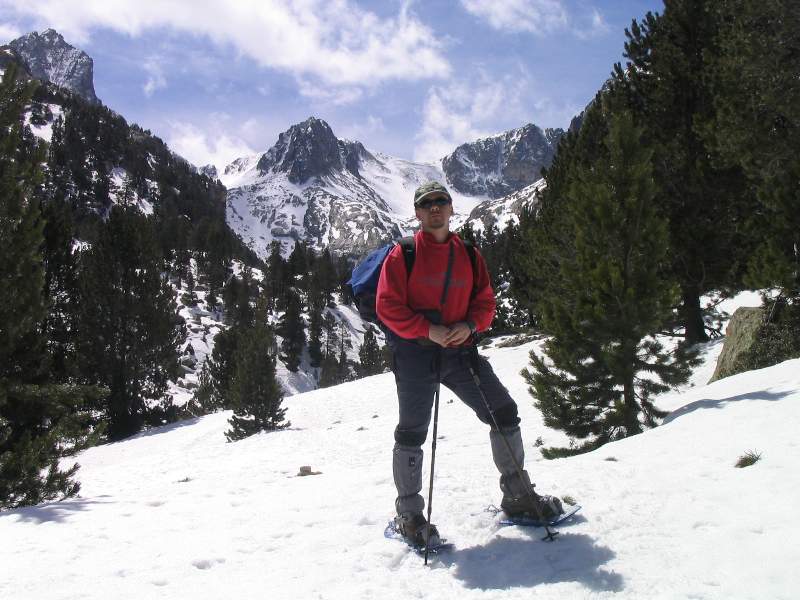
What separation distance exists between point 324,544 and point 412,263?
2225mm

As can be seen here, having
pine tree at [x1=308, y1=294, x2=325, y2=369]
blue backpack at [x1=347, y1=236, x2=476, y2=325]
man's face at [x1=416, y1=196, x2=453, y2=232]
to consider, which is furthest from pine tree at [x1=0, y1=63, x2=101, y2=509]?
pine tree at [x1=308, y1=294, x2=325, y2=369]

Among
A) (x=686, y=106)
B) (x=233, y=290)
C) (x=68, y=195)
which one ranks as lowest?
(x=686, y=106)

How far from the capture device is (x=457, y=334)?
3742 millimetres

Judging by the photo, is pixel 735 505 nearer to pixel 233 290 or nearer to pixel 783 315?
pixel 783 315

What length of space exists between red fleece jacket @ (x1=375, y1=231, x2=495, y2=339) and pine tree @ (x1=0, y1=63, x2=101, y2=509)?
6.04 meters

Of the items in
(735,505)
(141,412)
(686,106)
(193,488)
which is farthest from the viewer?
(141,412)

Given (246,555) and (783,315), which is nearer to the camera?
(246,555)

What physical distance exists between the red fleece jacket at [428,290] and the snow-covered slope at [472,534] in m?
1.61

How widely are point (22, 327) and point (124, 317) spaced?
17.1 meters

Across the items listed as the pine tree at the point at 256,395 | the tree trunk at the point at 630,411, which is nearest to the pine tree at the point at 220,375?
the pine tree at the point at 256,395

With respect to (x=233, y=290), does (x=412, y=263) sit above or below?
below

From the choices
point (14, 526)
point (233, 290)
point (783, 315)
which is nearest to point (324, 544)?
point (14, 526)

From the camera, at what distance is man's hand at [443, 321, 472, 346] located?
12.2 ft

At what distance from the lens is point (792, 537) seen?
10.6 ft
